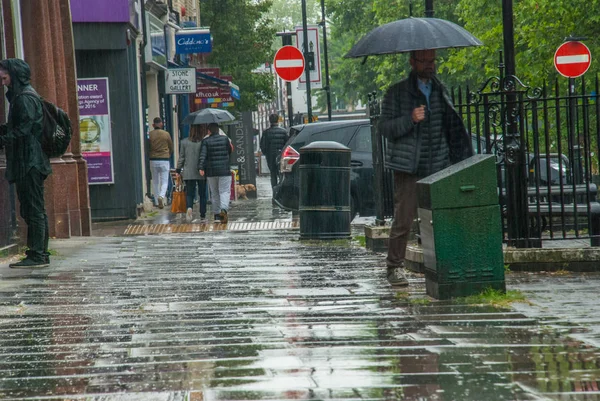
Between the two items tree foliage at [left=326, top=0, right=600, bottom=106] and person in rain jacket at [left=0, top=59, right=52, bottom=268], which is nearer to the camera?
person in rain jacket at [left=0, top=59, right=52, bottom=268]

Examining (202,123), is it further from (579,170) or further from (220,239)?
(579,170)

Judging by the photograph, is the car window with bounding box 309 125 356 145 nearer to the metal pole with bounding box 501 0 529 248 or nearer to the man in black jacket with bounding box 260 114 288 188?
the metal pole with bounding box 501 0 529 248

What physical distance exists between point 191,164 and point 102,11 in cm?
324

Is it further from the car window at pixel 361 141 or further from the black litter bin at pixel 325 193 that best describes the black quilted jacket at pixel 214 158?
the black litter bin at pixel 325 193

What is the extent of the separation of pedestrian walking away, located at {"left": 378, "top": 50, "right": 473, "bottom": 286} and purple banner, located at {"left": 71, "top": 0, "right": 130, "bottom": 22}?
1419cm

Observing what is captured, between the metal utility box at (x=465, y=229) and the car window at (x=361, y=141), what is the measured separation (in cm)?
997

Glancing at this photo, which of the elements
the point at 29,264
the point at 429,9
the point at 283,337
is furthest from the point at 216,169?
the point at 283,337

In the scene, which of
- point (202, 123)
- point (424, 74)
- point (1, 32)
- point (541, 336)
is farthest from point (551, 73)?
point (541, 336)

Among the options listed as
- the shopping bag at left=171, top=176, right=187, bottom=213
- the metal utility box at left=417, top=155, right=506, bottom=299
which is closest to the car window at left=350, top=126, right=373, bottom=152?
the shopping bag at left=171, top=176, right=187, bottom=213

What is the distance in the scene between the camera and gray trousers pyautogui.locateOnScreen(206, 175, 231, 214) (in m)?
21.3

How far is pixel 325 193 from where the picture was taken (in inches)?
595

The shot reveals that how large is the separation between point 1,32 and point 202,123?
8.83 meters

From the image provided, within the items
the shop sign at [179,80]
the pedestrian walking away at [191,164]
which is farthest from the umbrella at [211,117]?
the shop sign at [179,80]

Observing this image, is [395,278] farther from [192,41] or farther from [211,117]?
[192,41]
